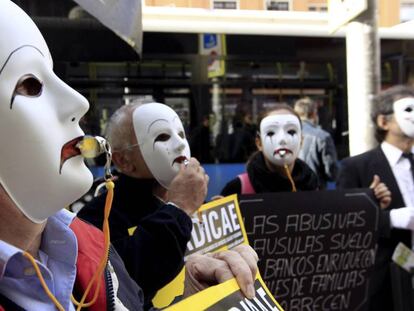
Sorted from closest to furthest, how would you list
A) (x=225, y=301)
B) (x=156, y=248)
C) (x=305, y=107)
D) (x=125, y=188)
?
(x=225, y=301), (x=156, y=248), (x=125, y=188), (x=305, y=107)

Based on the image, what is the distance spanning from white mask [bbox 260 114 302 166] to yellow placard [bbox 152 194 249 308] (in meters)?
0.62

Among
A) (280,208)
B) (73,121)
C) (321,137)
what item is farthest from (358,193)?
(321,137)

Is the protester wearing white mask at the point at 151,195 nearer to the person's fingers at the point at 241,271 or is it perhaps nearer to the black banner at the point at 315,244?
the person's fingers at the point at 241,271

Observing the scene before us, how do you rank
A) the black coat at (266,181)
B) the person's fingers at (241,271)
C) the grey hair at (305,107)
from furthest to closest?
1. the grey hair at (305,107)
2. the black coat at (266,181)
3. the person's fingers at (241,271)

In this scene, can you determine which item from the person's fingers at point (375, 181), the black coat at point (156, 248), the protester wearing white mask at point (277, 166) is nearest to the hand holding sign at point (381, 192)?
the person's fingers at point (375, 181)

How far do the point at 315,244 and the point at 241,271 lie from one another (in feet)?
6.20

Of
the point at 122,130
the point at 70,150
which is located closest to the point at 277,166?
the point at 122,130

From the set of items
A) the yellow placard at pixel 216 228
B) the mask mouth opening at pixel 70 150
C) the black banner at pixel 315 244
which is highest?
the mask mouth opening at pixel 70 150

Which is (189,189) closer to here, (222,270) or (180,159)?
(180,159)

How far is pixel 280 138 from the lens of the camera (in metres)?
3.02

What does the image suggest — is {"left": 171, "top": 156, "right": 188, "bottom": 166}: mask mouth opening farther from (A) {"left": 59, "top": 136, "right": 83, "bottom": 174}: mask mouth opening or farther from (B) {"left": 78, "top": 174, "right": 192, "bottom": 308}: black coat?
(A) {"left": 59, "top": 136, "right": 83, "bottom": 174}: mask mouth opening

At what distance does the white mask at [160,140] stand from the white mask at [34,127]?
108 cm

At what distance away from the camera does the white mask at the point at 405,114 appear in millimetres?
3145

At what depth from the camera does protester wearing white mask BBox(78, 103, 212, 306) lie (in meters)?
1.56
